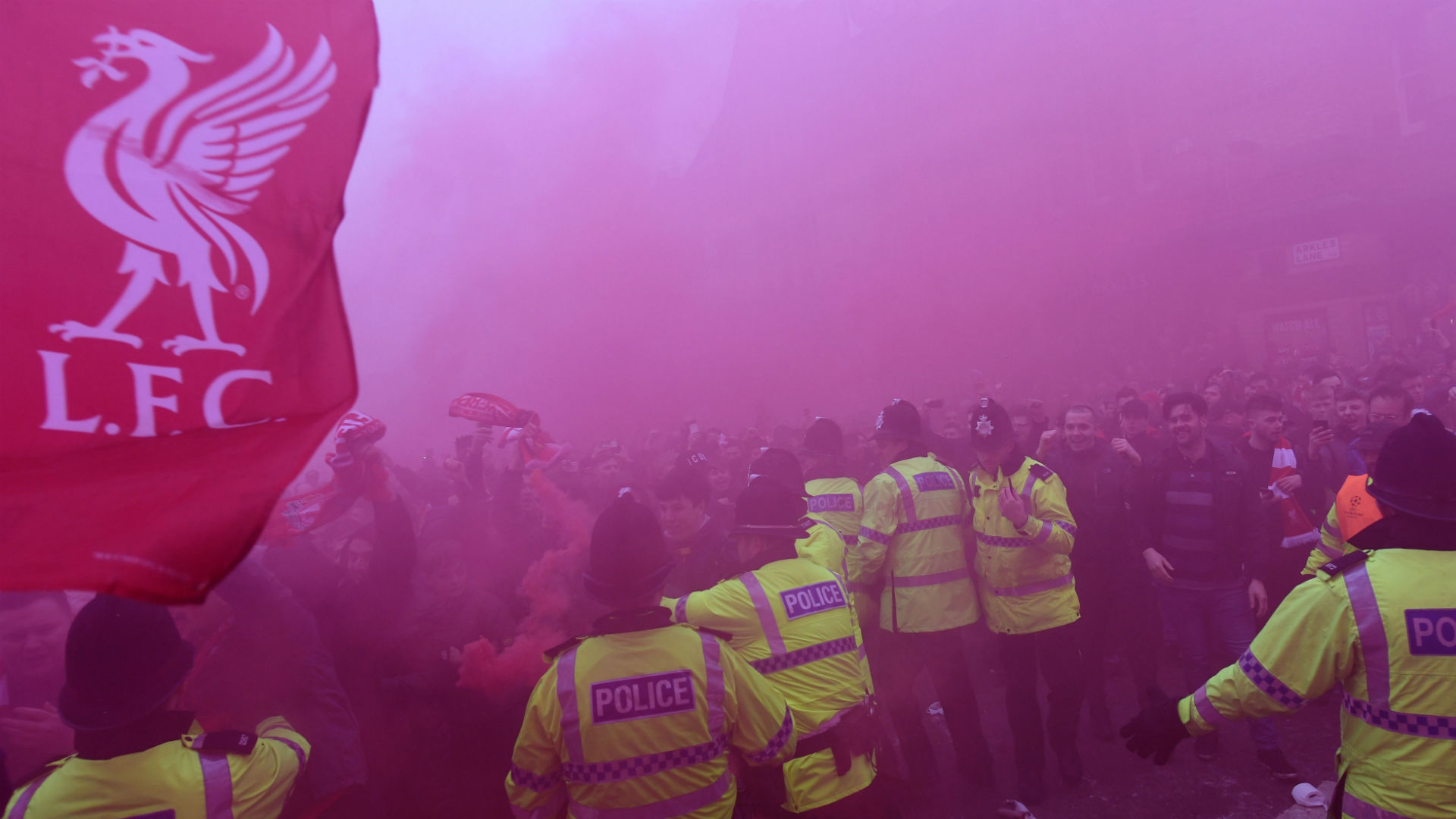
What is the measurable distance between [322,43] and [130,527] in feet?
3.29

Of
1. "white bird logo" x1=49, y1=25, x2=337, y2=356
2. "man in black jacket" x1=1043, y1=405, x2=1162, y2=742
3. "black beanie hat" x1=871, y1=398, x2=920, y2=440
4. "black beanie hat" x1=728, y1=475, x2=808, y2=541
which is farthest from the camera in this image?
"man in black jacket" x1=1043, y1=405, x2=1162, y2=742

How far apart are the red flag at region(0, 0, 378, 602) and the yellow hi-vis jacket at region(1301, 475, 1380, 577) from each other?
365 cm

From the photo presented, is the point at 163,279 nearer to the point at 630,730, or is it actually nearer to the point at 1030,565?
the point at 630,730

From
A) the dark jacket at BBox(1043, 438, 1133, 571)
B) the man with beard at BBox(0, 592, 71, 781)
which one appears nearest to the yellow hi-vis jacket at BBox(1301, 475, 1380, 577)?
the dark jacket at BBox(1043, 438, 1133, 571)

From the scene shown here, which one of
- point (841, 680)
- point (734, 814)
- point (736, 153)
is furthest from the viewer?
point (736, 153)

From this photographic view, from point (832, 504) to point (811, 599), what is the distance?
1684mm

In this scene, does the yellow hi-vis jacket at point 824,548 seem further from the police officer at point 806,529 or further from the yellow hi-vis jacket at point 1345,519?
the yellow hi-vis jacket at point 1345,519

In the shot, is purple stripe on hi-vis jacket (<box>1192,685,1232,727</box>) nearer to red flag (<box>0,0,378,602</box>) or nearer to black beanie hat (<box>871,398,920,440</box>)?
black beanie hat (<box>871,398,920,440</box>)

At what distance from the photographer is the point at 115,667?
5.57 ft

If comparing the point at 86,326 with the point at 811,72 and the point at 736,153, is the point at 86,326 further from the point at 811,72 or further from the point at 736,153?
the point at 811,72

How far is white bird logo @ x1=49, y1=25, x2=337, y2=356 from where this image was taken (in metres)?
1.12

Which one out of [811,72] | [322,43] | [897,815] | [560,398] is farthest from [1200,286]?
[322,43]

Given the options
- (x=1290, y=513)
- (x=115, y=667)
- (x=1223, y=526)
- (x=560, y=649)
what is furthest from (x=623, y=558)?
(x=1290, y=513)

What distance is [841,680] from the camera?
2.48 metres
